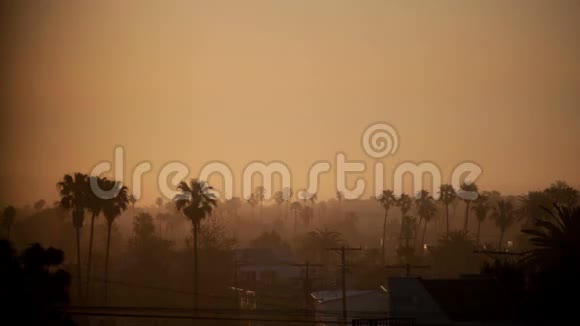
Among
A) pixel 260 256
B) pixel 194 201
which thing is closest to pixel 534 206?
pixel 260 256

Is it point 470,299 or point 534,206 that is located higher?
point 534,206

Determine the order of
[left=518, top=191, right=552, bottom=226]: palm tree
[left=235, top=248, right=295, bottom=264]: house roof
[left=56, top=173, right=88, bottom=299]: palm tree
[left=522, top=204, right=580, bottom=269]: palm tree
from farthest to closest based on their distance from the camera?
1. [left=518, top=191, right=552, bottom=226]: palm tree
2. [left=235, top=248, right=295, bottom=264]: house roof
3. [left=56, top=173, right=88, bottom=299]: palm tree
4. [left=522, top=204, right=580, bottom=269]: palm tree

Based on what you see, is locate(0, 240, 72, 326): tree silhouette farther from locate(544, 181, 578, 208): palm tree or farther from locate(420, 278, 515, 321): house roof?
locate(544, 181, 578, 208): palm tree

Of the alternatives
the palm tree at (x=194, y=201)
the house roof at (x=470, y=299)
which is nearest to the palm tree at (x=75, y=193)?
the palm tree at (x=194, y=201)

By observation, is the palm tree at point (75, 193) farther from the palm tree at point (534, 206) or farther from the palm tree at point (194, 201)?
the palm tree at point (534, 206)

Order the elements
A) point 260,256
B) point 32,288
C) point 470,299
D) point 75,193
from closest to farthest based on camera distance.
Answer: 1. point 32,288
2. point 470,299
3. point 75,193
4. point 260,256

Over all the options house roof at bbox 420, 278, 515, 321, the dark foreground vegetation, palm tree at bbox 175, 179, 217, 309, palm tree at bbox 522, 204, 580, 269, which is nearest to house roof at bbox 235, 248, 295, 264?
the dark foreground vegetation

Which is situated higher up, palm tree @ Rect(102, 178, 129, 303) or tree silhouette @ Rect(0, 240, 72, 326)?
palm tree @ Rect(102, 178, 129, 303)

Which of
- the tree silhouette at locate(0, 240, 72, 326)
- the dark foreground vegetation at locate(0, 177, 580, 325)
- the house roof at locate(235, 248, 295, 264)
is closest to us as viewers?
the tree silhouette at locate(0, 240, 72, 326)

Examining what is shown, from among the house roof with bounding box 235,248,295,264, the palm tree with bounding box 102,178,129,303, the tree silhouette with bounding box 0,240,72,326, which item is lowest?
the house roof with bounding box 235,248,295,264

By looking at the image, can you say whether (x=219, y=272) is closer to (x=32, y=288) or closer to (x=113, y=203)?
(x=113, y=203)

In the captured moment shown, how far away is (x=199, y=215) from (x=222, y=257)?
1342 inches

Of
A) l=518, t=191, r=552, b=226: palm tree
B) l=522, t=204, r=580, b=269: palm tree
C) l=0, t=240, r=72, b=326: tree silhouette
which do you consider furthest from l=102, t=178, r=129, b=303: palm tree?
l=518, t=191, r=552, b=226: palm tree

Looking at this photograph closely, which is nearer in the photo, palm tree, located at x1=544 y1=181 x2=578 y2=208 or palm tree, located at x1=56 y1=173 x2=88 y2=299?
palm tree, located at x1=56 y1=173 x2=88 y2=299
